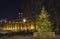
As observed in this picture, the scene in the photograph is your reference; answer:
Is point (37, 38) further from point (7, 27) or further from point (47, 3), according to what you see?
point (7, 27)

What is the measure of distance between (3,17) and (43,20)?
23144 millimetres

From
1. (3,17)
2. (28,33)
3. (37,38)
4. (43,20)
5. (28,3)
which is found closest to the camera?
(37,38)

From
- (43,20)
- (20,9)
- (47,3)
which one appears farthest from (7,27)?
(43,20)

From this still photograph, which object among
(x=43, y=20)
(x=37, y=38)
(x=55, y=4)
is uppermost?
(x=55, y=4)

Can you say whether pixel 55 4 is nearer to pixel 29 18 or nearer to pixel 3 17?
pixel 29 18

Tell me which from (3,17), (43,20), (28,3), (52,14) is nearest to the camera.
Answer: (43,20)

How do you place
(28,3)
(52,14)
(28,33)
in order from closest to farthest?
(28,33), (52,14), (28,3)

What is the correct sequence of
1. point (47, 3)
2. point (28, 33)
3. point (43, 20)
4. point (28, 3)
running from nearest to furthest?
point (43, 20)
point (28, 33)
point (47, 3)
point (28, 3)

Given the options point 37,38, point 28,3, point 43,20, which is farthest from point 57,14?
point 37,38

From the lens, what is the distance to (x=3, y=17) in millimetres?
44531

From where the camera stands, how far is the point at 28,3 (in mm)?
33875

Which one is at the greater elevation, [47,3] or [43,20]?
[47,3]

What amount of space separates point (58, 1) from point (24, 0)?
20.5ft

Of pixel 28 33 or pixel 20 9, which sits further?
pixel 20 9
